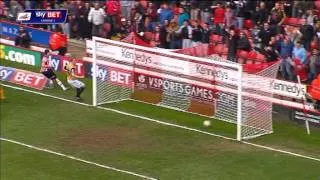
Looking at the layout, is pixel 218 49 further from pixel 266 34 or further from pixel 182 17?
pixel 182 17

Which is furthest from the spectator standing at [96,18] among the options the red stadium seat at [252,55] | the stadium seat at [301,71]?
the stadium seat at [301,71]

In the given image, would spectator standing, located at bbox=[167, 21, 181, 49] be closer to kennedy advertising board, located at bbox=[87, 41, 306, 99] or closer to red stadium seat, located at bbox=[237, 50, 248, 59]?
red stadium seat, located at bbox=[237, 50, 248, 59]

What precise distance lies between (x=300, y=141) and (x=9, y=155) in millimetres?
8425

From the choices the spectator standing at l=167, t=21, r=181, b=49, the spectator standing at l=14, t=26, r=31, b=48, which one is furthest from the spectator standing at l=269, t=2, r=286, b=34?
the spectator standing at l=14, t=26, r=31, b=48

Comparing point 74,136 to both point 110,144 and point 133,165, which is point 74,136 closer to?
point 110,144

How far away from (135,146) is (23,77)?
26.4ft

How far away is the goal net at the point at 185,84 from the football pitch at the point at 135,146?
0.41 metres

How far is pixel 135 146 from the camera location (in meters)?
22.1

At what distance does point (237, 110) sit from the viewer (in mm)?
22734

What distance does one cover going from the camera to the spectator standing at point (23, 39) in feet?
107

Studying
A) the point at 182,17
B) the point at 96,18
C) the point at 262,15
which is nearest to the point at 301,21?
the point at 262,15

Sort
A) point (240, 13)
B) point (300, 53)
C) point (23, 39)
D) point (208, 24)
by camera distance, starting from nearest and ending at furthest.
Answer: point (300, 53), point (208, 24), point (240, 13), point (23, 39)

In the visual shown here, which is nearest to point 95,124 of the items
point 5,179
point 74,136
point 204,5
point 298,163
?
point 74,136

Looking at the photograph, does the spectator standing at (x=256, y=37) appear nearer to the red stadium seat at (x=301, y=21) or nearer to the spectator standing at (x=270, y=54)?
the spectator standing at (x=270, y=54)
